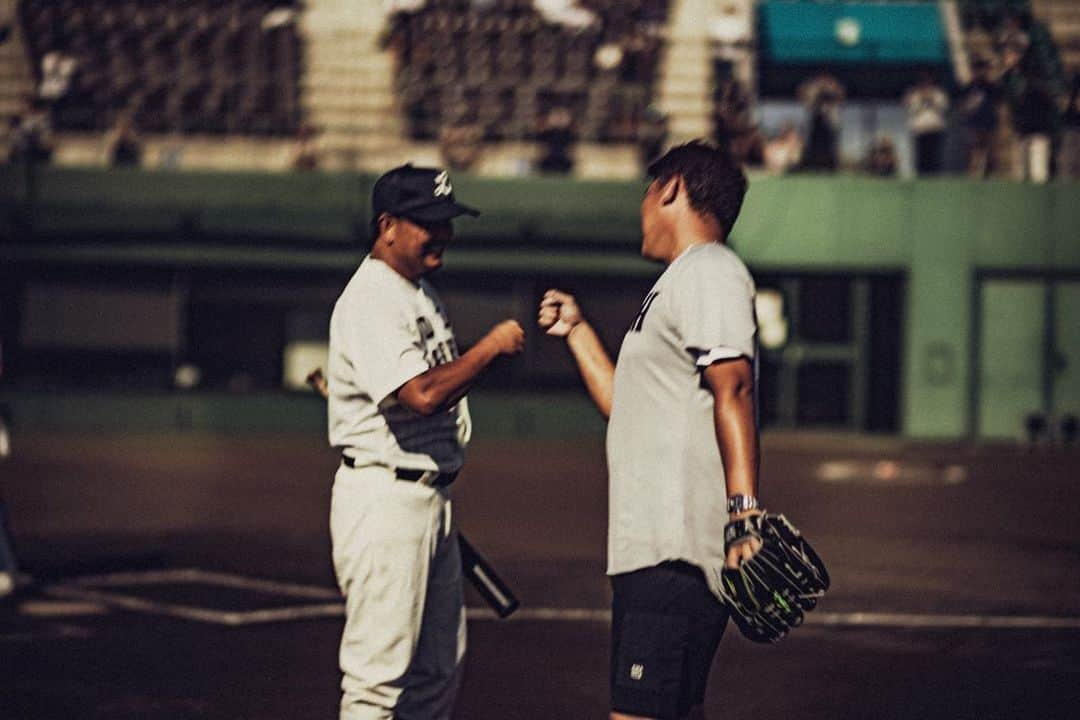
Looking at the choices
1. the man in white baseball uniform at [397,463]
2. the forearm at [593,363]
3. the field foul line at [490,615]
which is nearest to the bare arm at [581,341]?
the forearm at [593,363]

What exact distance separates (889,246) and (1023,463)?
5.17m

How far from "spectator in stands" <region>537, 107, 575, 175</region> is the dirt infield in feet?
25.5

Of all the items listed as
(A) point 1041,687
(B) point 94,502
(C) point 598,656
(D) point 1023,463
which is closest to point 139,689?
(C) point 598,656

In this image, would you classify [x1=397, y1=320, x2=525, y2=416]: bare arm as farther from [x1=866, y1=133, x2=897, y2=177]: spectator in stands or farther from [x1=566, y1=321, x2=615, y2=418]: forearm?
[x1=866, y1=133, x2=897, y2=177]: spectator in stands

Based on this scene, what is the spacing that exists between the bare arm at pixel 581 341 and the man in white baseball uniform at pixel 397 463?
323mm

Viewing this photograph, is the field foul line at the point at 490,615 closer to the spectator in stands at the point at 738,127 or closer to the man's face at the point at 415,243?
the man's face at the point at 415,243

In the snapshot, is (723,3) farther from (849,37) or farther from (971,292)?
(971,292)

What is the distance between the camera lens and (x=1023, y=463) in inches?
917

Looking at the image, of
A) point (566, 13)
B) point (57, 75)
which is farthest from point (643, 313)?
point (57, 75)

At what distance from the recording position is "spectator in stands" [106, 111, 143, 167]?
27719 millimetres

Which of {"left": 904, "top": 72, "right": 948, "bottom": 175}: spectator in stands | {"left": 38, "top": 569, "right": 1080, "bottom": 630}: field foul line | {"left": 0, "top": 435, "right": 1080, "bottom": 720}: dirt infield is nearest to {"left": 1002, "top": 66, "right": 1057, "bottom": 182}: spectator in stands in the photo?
{"left": 904, "top": 72, "right": 948, "bottom": 175}: spectator in stands

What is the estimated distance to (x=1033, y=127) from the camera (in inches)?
1086

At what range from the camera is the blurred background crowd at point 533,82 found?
27.7m

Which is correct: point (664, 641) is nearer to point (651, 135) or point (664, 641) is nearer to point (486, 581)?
point (486, 581)
